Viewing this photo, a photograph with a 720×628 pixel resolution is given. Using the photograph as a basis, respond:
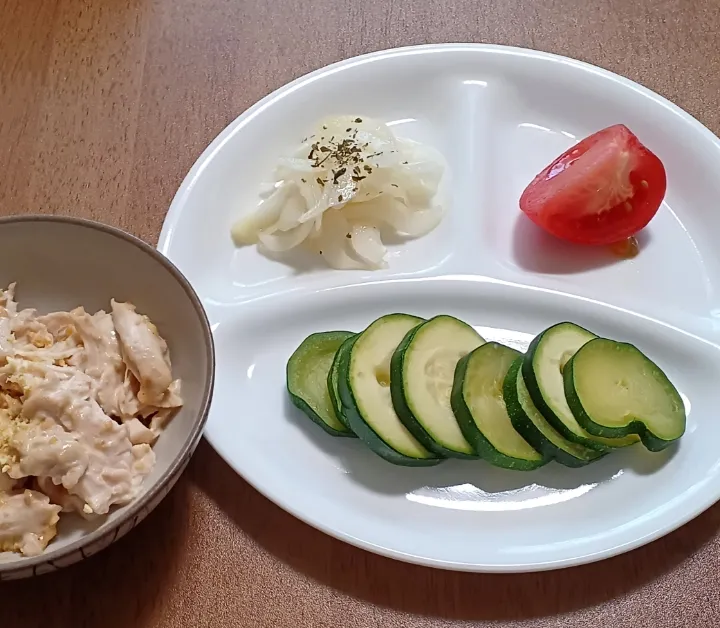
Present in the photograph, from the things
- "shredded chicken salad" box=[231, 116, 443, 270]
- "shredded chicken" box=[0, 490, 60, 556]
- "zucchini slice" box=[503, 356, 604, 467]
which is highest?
"shredded chicken salad" box=[231, 116, 443, 270]

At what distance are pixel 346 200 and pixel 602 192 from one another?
2.31 feet

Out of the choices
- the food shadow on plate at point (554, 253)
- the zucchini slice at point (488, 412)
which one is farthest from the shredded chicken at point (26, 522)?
the food shadow on plate at point (554, 253)

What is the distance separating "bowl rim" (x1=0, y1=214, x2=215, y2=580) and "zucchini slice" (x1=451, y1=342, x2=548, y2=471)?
56 cm

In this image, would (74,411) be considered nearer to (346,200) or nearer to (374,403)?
(374,403)

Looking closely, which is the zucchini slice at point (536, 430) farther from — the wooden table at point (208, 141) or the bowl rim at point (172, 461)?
the bowl rim at point (172, 461)

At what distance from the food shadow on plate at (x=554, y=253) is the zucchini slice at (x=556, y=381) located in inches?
13.1

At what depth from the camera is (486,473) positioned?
168 cm

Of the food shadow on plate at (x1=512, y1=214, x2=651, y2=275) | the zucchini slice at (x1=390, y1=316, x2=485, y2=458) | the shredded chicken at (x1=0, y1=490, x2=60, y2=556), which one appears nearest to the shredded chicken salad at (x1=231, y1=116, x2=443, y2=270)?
the food shadow on plate at (x1=512, y1=214, x2=651, y2=275)

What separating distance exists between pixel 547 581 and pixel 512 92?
145cm

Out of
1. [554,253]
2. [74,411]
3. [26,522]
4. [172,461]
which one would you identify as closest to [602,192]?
[554,253]

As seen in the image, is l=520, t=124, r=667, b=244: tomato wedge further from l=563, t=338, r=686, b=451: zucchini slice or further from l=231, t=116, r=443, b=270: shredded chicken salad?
l=563, t=338, r=686, b=451: zucchini slice

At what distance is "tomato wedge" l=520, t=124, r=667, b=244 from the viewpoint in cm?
197

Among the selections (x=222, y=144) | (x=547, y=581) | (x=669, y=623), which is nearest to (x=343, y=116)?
(x=222, y=144)

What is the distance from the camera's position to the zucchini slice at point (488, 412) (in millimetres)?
1573
